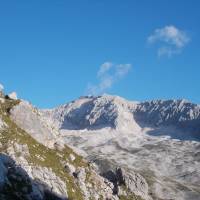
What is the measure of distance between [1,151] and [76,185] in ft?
43.9

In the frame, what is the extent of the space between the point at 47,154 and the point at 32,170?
9954 millimetres

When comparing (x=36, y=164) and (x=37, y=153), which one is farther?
(x=37, y=153)

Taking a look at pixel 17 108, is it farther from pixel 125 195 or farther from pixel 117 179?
pixel 117 179

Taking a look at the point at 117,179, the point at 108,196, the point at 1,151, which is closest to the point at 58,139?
the point at 108,196

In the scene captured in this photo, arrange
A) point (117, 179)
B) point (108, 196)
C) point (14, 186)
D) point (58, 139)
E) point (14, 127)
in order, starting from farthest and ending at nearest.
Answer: point (117, 179), point (58, 139), point (108, 196), point (14, 127), point (14, 186)

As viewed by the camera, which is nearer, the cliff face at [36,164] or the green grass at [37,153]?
the cliff face at [36,164]

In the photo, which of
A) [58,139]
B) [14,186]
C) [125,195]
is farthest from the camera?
[125,195]

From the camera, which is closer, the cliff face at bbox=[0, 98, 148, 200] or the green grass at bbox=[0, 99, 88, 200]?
the cliff face at bbox=[0, 98, 148, 200]

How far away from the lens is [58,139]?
3406 inches

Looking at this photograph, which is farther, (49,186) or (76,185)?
(76,185)

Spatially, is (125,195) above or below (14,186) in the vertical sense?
above

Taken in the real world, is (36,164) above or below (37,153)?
below

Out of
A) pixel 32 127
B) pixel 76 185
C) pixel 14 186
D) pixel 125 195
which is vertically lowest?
pixel 14 186

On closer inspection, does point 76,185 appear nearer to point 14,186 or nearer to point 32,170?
point 32,170
